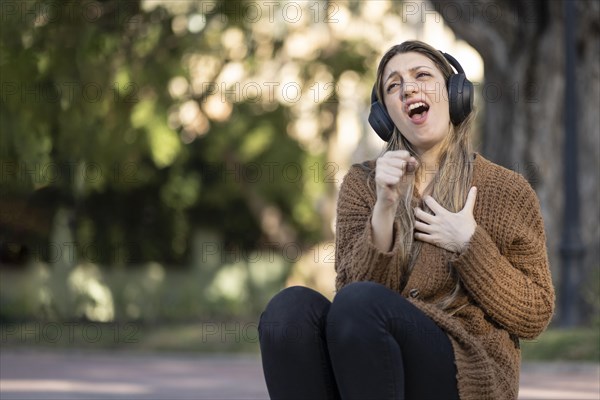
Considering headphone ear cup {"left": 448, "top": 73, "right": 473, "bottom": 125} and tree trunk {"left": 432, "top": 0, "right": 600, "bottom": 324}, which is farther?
tree trunk {"left": 432, "top": 0, "right": 600, "bottom": 324}

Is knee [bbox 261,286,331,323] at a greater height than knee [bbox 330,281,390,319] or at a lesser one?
lesser

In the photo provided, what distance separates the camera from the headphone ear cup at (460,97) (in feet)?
12.0

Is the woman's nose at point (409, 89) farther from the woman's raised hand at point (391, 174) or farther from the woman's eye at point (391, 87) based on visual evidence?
the woman's raised hand at point (391, 174)

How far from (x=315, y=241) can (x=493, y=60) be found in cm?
1037

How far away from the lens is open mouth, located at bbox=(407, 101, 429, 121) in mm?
3697

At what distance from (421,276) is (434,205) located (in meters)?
0.21

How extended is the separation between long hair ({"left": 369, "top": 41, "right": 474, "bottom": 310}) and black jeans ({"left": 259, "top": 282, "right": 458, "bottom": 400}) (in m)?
0.25

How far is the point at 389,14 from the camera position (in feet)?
64.8

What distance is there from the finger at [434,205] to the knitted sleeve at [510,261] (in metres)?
0.12

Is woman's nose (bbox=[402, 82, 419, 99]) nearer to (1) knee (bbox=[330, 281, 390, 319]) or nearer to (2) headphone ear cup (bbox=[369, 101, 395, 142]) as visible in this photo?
(2) headphone ear cup (bbox=[369, 101, 395, 142])

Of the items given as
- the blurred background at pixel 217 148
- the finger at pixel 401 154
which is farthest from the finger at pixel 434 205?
the blurred background at pixel 217 148

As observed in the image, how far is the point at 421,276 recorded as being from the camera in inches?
139

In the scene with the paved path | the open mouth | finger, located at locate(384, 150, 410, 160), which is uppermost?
the open mouth

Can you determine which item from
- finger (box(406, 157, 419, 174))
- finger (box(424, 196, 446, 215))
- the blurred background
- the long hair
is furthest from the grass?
finger (box(406, 157, 419, 174))
